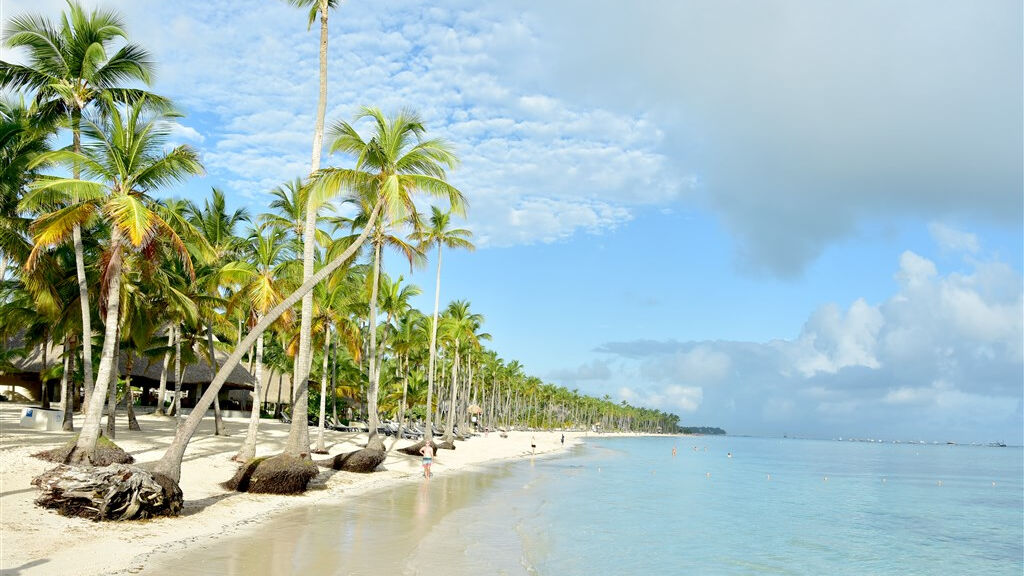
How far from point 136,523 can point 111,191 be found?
8.25m

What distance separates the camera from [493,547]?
15.8m

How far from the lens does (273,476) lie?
18.8 meters

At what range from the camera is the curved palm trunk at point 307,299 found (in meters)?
20.2

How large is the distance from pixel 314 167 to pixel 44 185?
23.9 ft

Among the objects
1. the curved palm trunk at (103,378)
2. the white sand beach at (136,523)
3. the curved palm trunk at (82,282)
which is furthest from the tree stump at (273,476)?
the curved palm trunk at (82,282)

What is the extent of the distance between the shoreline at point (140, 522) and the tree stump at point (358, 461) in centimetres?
39

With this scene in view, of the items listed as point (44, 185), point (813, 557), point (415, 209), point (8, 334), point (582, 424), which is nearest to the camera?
point (44, 185)

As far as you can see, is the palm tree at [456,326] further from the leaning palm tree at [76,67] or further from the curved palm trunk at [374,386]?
the leaning palm tree at [76,67]

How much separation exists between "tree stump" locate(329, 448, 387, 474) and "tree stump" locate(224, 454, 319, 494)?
236 inches

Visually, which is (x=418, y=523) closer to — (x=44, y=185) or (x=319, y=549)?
(x=319, y=549)

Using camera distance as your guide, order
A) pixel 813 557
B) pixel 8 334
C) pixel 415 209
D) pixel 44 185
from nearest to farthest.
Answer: pixel 44 185 < pixel 813 557 < pixel 415 209 < pixel 8 334

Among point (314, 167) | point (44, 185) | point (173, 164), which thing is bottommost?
point (44, 185)

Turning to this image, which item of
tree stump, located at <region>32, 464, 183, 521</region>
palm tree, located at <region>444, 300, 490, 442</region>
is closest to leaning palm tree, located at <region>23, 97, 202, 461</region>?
tree stump, located at <region>32, 464, 183, 521</region>

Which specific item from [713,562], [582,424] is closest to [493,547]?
[713,562]
